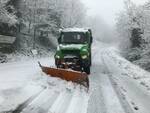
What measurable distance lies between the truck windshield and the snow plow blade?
4.17 m

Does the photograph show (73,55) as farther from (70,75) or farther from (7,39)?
(7,39)

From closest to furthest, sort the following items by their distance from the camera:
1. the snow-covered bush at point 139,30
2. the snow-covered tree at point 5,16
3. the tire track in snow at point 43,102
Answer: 1. the tire track in snow at point 43,102
2. the snow-covered tree at point 5,16
3. the snow-covered bush at point 139,30

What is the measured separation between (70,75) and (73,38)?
6.09m

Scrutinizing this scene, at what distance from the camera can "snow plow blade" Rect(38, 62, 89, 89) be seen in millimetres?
15219

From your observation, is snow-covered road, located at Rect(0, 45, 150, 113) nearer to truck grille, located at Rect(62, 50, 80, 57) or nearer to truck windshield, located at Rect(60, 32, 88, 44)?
truck grille, located at Rect(62, 50, 80, 57)

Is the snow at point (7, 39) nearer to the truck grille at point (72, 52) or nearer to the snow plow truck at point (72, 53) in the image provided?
the snow plow truck at point (72, 53)

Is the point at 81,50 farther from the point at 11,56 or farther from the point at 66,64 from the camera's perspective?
the point at 11,56

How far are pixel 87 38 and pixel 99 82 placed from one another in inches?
181

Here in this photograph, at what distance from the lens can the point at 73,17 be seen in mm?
70125

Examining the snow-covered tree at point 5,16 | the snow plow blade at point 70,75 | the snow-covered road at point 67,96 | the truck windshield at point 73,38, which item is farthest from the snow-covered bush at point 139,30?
the snow-covered road at point 67,96

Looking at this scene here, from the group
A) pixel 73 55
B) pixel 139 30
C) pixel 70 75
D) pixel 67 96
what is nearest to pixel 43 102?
pixel 67 96

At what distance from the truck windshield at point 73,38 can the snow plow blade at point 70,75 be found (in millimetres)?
4173

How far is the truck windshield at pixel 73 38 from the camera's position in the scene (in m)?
21.8

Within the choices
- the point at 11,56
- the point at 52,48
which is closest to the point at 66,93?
the point at 11,56
